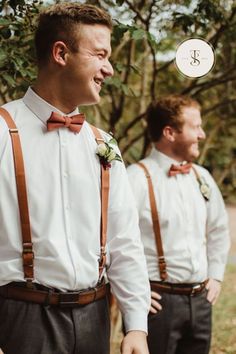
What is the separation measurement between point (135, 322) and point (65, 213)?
51 centimetres

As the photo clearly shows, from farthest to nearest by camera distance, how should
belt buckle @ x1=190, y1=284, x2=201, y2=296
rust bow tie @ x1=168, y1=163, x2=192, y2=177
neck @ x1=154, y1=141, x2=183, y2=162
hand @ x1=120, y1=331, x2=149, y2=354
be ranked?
neck @ x1=154, y1=141, x2=183, y2=162
rust bow tie @ x1=168, y1=163, x2=192, y2=177
belt buckle @ x1=190, y1=284, x2=201, y2=296
hand @ x1=120, y1=331, x2=149, y2=354

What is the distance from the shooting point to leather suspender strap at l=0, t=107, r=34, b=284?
2035 mm

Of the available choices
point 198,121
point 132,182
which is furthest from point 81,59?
point 198,121

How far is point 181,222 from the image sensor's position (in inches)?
131

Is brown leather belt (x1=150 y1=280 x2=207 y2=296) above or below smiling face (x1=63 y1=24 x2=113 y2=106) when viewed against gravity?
below

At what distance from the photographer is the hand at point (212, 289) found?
345 cm

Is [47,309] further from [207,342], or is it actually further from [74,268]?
[207,342]

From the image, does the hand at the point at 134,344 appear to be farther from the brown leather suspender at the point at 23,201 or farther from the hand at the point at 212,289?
the hand at the point at 212,289

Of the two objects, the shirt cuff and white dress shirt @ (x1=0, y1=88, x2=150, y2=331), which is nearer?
white dress shirt @ (x1=0, y1=88, x2=150, y2=331)

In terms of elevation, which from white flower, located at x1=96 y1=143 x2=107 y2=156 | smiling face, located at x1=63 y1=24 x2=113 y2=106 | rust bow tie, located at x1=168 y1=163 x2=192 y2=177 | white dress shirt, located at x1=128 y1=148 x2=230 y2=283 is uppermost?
smiling face, located at x1=63 y1=24 x2=113 y2=106

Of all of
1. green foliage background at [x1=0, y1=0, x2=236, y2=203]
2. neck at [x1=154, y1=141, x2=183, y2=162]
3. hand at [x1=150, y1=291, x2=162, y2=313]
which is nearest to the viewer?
green foliage background at [x1=0, y1=0, x2=236, y2=203]

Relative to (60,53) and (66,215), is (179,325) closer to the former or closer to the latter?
(66,215)

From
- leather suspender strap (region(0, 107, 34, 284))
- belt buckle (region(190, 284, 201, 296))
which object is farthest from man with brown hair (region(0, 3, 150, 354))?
belt buckle (region(190, 284, 201, 296))

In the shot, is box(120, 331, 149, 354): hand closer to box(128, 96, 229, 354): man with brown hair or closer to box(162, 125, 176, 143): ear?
box(128, 96, 229, 354): man with brown hair
